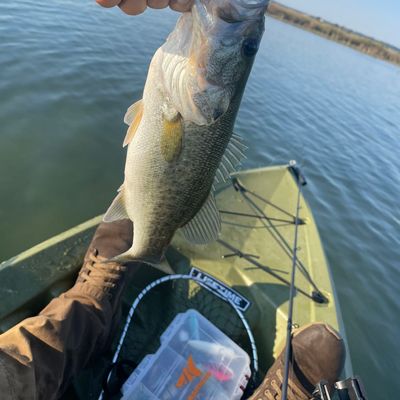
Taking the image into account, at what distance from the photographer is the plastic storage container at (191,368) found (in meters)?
2.48

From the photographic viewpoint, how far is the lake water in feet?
15.9

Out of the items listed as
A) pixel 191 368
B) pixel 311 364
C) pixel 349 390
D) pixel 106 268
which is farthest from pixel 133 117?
pixel 311 364

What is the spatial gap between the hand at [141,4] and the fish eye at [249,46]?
27 cm

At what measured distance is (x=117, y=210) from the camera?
206 cm

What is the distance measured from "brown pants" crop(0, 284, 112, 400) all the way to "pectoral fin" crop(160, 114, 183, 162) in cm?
125

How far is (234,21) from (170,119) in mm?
484

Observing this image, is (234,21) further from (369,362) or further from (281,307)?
(369,362)

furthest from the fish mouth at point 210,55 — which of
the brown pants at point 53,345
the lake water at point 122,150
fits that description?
the lake water at point 122,150

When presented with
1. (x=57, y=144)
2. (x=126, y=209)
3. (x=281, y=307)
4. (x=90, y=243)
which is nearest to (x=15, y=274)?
(x=90, y=243)

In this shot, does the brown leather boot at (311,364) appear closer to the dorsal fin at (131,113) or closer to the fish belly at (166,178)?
the fish belly at (166,178)

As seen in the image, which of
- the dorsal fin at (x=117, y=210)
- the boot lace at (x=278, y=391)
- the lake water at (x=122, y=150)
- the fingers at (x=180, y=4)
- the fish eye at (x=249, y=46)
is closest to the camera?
the fingers at (x=180, y=4)

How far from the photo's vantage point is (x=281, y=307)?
3273 millimetres

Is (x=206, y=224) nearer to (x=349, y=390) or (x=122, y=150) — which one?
(x=349, y=390)

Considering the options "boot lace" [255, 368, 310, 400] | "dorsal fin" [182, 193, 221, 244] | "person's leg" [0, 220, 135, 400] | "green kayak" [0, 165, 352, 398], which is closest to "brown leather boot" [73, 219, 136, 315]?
"person's leg" [0, 220, 135, 400]
